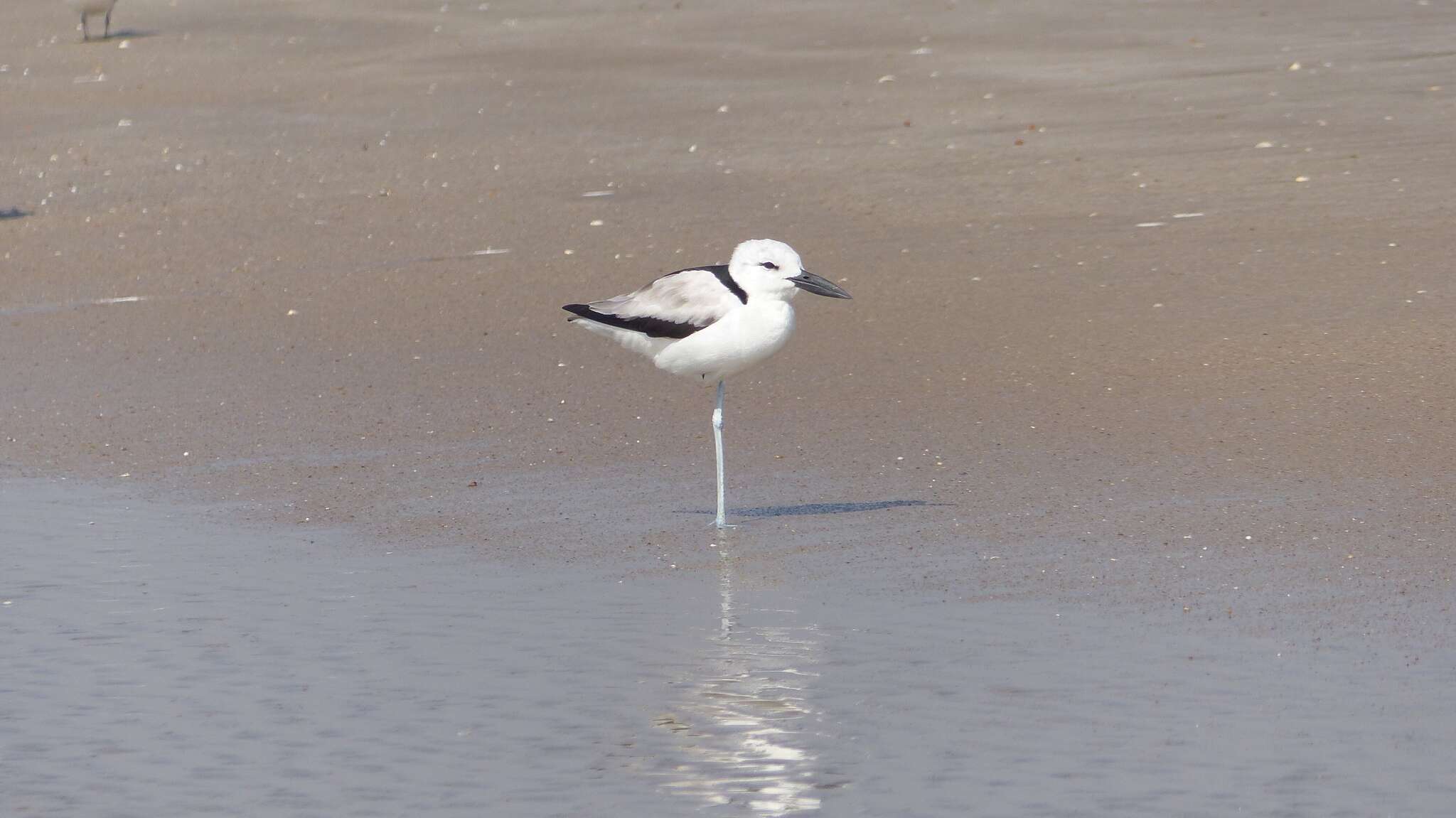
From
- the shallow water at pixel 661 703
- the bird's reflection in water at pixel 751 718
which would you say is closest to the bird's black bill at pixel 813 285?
the shallow water at pixel 661 703

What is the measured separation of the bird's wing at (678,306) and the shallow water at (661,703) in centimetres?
100

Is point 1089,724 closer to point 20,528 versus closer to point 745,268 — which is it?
point 745,268

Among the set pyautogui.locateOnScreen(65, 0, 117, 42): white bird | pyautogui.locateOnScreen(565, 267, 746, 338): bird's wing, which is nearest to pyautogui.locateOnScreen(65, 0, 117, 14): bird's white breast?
pyautogui.locateOnScreen(65, 0, 117, 42): white bird

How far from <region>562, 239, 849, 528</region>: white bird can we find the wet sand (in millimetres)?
525

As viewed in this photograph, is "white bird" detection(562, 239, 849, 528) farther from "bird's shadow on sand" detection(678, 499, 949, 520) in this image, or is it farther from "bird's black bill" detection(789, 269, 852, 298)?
"bird's shadow on sand" detection(678, 499, 949, 520)

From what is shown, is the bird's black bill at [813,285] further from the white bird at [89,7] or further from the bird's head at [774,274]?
the white bird at [89,7]

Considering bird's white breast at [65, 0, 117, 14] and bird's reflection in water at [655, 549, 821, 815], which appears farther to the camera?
bird's white breast at [65, 0, 117, 14]

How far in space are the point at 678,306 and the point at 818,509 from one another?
0.85 meters

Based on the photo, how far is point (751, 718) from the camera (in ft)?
17.0

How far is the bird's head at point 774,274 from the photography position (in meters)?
7.32

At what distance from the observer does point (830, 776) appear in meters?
4.78

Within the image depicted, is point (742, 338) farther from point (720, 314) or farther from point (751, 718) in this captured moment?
point (751, 718)

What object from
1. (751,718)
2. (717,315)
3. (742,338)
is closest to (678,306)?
(717,315)

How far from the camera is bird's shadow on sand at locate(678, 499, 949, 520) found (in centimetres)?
741
